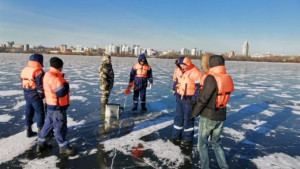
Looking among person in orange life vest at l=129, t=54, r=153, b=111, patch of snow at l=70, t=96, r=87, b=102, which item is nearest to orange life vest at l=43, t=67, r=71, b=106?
person in orange life vest at l=129, t=54, r=153, b=111

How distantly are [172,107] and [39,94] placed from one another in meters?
4.38

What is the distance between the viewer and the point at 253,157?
3881 mm

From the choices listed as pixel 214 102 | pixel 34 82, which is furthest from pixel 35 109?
pixel 214 102

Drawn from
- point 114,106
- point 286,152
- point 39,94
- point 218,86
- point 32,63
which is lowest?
point 286,152

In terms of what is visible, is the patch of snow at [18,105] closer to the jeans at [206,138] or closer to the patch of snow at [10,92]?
the patch of snow at [10,92]

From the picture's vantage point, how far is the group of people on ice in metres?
3.00

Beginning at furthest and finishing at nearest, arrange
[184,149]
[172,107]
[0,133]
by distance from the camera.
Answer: [172,107], [0,133], [184,149]

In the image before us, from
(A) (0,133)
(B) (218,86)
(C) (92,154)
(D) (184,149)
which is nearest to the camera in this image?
(B) (218,86)

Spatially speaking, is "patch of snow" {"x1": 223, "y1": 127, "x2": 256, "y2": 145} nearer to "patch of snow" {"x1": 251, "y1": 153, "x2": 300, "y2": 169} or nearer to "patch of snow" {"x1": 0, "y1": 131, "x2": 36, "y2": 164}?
"patch of snow" {"x1": 251, "y1": 153, "x2": 300, "y2": 169}

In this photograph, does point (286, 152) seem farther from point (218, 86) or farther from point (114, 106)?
point (114, 106)

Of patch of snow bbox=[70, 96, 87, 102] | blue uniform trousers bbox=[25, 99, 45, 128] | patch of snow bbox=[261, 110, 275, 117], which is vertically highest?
blue uniform trousers bbox=[25, 99, 45, 128]

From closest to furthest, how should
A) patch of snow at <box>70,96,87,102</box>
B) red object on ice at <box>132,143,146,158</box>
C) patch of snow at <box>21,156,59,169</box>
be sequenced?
patch of snow at <box>21,156,59,169</box> → red object on ice at <box>132,143,146,158</box> → patch of snow at <box>70,96,87,102</box>

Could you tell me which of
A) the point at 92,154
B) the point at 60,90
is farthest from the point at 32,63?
the point at 92,154

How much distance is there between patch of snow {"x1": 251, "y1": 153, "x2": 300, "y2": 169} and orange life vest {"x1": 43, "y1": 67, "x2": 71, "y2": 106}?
3428 mm
